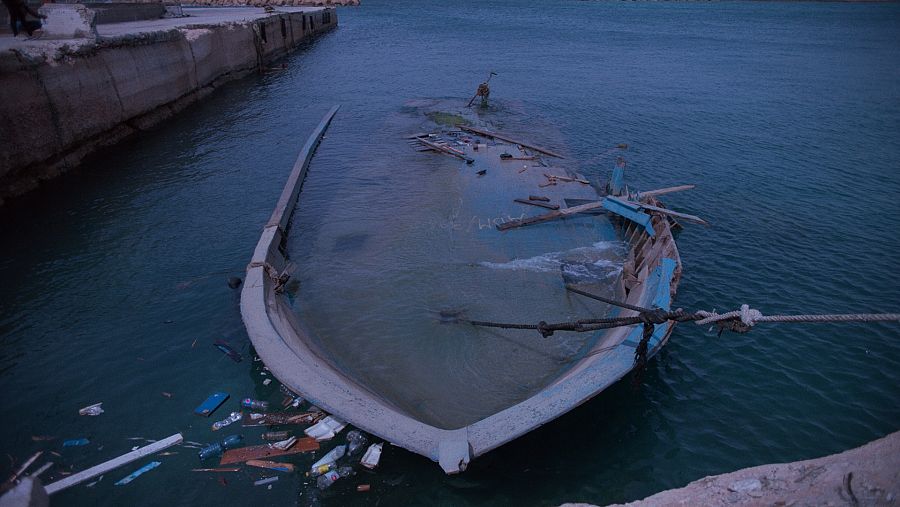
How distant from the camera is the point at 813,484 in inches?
183

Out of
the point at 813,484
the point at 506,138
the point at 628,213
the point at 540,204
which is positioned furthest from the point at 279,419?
the point at 506,138

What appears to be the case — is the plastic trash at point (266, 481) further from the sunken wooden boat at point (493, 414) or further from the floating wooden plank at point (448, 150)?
the floating wooden plank at point (448, 150)

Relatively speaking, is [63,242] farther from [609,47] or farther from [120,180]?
[609,47]

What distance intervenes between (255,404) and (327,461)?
6.80 ft

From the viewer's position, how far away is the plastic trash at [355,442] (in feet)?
24.8

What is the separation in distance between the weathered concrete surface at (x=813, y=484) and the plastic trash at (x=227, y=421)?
663 cm

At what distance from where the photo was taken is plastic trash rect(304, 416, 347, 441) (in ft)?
25.7

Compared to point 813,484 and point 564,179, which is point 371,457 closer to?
point 813,484

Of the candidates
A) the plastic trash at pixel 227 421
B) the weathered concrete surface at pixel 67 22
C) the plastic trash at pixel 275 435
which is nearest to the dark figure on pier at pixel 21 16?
the weathered concrete surface at pixel 67 22

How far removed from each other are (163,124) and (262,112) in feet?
18.2

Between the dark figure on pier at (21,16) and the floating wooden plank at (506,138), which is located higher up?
the dark figure on pier at (21,16)

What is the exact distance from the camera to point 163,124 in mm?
24562

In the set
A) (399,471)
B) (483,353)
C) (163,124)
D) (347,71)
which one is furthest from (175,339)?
(347,71)

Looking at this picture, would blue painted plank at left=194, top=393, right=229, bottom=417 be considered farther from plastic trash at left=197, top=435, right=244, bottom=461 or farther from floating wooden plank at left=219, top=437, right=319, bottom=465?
floating wooden plank at left=219, top=437, right=319, bottom=465
